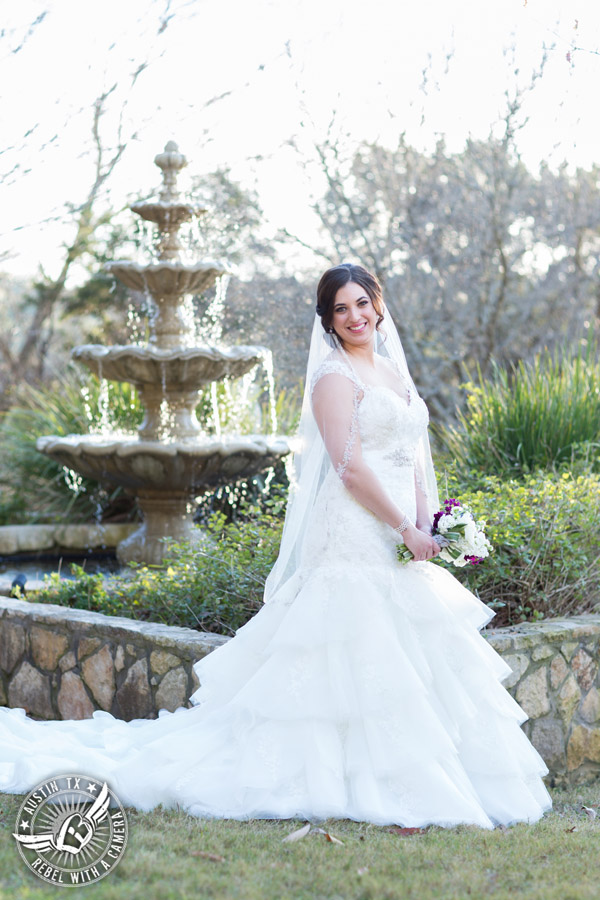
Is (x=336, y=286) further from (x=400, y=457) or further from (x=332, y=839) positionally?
(x=332, y=839)

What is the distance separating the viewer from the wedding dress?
320 cm

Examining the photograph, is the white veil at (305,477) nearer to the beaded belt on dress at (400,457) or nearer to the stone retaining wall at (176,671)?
the beaded belt on dress at (400,457)

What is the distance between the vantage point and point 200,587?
490cm

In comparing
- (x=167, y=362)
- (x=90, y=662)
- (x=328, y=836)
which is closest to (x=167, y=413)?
(x=167, y=362)

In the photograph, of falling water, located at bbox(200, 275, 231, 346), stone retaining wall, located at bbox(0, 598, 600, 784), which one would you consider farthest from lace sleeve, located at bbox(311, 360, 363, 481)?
falling water, located at bbox(200, 275, 231, 346)

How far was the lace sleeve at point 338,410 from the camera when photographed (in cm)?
358

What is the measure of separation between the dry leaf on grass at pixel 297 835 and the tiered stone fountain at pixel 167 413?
442 centimetres

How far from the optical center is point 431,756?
320cm

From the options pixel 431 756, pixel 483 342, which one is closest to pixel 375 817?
pixel 431 756

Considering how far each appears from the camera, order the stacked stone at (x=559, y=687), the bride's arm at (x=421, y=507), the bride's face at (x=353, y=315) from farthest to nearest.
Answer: the stacked stone at (x=559, y=687) → the bride's arm at (x=421, y=507) → the bride's face at (x=353, y=315)

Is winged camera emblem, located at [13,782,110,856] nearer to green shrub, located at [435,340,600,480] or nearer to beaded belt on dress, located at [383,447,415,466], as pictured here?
beaded belt on dress, located at [383,447,415,466]

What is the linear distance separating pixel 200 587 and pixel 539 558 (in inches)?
70.2

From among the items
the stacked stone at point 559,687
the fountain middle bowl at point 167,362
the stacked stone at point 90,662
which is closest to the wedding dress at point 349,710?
the stacked stone at point 90,662

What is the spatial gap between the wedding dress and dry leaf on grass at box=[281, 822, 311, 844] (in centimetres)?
17
